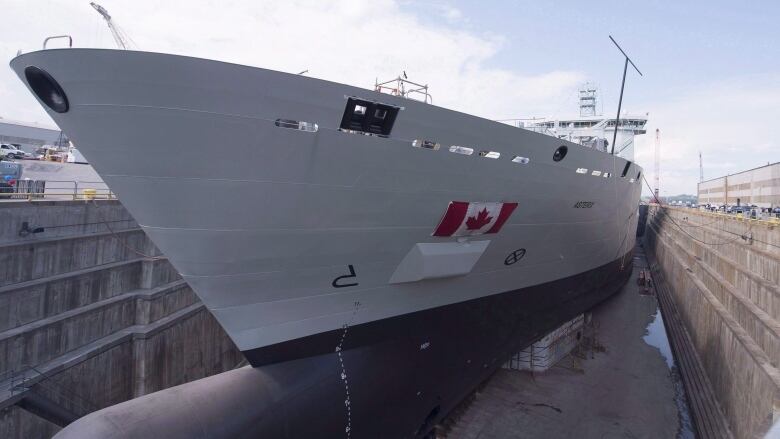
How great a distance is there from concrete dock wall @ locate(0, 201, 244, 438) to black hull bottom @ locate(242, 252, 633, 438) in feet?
16.3

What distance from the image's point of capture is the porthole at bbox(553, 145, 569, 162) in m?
7.92

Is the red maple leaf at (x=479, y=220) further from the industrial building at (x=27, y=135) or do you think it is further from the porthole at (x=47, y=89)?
the industrial building at (x=27, y=135)

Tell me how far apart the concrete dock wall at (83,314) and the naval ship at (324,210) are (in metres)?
4.91

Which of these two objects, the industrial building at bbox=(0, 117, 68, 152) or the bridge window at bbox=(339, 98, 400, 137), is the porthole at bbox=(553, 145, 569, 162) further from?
the industrial building at bbox=(0, 117, 68, 152)

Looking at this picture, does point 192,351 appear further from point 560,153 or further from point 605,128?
point 605,128

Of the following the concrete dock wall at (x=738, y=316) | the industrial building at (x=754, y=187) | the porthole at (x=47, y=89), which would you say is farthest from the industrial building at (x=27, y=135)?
the industrial building at (x=754, y=187)

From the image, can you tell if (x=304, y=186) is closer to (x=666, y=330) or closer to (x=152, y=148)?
(x=152, y=148)

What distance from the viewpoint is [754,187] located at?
105 ft

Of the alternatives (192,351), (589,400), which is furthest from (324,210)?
(589,400)

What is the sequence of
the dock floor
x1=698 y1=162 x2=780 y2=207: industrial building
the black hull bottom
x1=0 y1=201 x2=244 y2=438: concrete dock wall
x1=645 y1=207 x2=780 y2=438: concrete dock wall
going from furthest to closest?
x1=698 y1=162 x2=780 y2=207: industrial building, the dock floor, x1=0 y1=201 x2=244 y2=438: concrete dock wall, x1=645 y1=207 x2=780 y2=438: concrete dock wall, the black hull bottom

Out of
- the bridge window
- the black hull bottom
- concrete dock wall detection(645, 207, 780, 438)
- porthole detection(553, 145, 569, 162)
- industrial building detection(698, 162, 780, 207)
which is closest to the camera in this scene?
the bridge window

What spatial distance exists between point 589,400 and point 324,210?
918cm

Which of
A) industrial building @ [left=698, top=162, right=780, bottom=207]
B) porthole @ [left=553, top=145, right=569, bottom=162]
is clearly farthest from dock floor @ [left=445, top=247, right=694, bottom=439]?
industrial building @ [left=698, top=162, right=780, bottom=207]

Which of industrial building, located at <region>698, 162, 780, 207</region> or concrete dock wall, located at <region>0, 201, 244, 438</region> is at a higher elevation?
industrial building, located at <region>698, 162, 780, 207</region>
